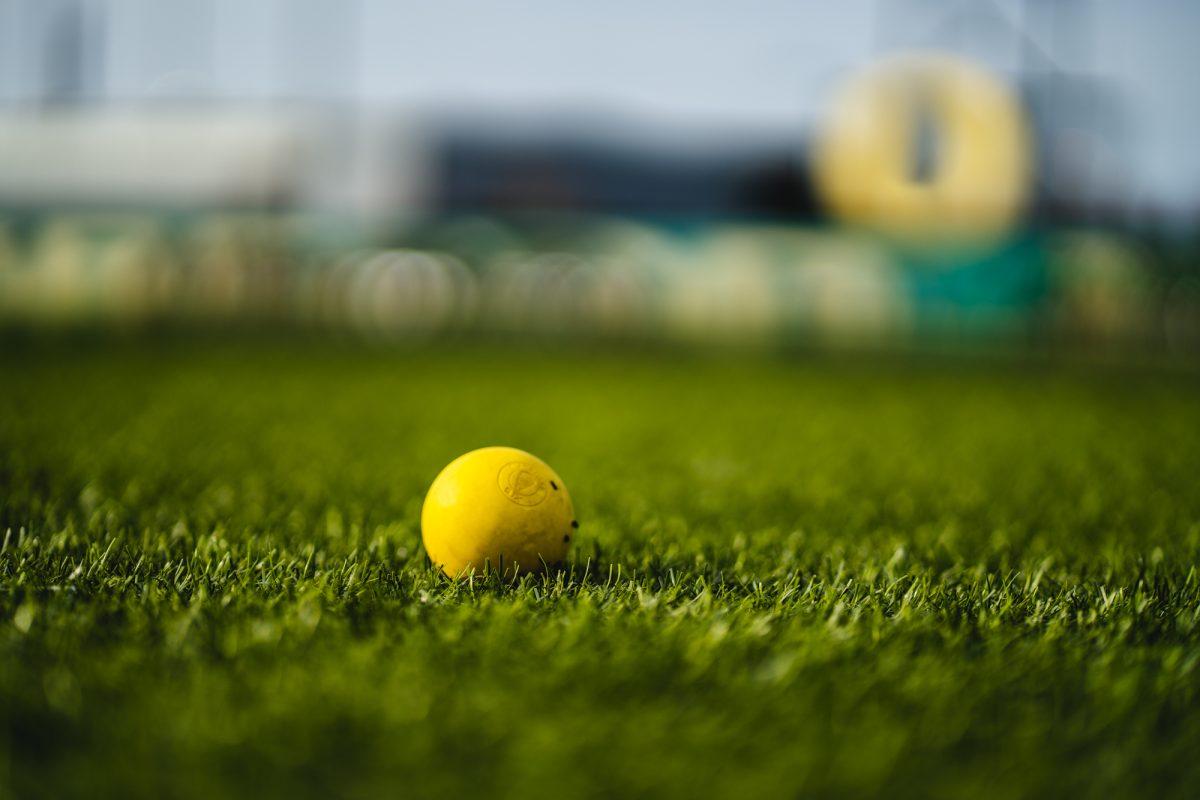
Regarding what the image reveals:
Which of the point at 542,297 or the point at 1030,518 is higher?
the point at 1030,518

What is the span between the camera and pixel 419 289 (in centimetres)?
1661

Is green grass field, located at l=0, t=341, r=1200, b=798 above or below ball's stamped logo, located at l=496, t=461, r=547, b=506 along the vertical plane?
below

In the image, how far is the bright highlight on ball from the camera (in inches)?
98.6

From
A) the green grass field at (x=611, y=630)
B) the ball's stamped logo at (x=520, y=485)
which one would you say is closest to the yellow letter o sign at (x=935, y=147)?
the green grass field at (x=611, y=630)

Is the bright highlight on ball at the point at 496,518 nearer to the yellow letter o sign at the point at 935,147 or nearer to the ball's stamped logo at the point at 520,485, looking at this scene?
the ball's stamped logo at the point at 520,485

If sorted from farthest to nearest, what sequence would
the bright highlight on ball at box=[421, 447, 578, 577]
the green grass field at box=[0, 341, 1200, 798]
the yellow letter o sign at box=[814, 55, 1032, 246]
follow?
the yellow letter o sign at box=[814, 55, 1032, 246], the bright highlight on ball at box=[421, 447, 578, 577], the green grass field at box=[0, 341, 1200, 798]

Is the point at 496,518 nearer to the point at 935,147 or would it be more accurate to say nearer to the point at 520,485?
the point at 520,485

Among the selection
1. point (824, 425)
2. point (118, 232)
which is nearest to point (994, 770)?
point (824, 425)

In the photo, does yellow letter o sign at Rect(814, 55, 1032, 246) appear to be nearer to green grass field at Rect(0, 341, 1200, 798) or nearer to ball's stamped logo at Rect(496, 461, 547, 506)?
green grass field at Rect(0, 341, 1200, 798)

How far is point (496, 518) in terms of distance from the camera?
2496 mm

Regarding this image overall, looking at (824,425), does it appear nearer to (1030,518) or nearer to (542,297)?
(1030,518)

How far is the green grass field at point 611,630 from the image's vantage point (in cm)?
159

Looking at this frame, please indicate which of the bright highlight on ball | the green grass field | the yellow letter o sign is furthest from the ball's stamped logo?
the yellow letter o sign

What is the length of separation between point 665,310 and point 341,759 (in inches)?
570
